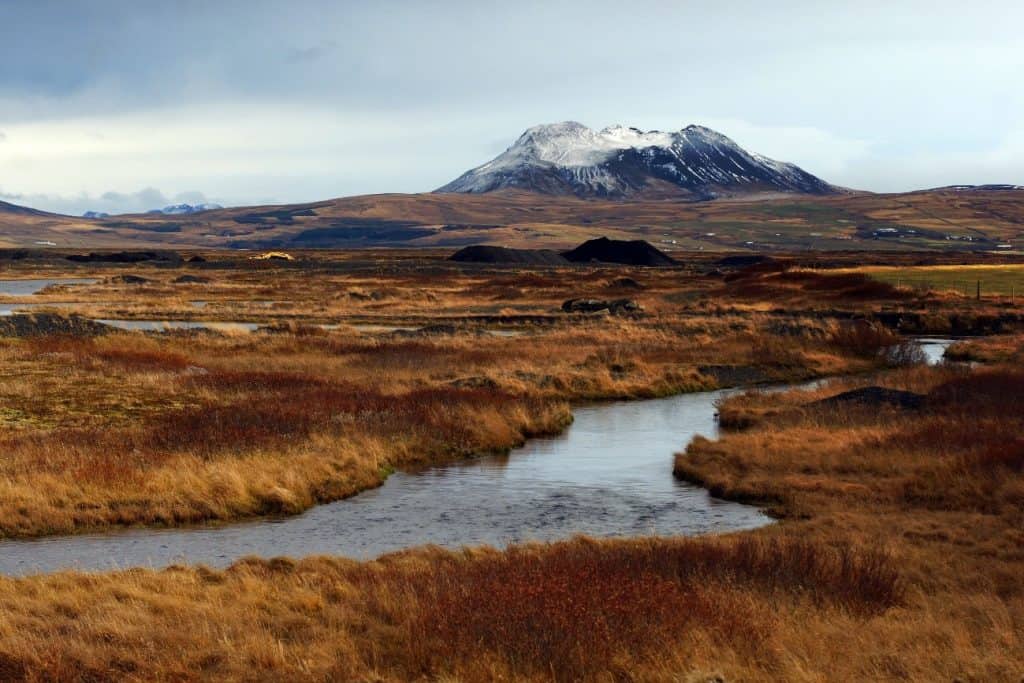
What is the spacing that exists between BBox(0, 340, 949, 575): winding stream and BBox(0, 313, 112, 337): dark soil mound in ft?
93.9

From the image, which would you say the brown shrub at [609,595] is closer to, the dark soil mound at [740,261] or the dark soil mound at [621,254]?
the dark soil mound at [740,261]

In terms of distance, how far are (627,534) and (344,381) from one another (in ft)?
59.4

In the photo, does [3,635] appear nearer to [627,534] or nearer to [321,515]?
[321,515]

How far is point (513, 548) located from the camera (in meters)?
Result: 15.3

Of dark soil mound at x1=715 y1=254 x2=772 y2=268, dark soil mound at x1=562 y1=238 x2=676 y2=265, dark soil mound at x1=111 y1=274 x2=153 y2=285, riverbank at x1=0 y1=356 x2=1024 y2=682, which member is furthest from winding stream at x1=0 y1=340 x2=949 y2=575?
dark soil mound at x1=562 y1=238 x2=676 y2=265

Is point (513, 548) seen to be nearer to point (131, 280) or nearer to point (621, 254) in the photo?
point (131, 280)

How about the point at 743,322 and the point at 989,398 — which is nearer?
the point at 989,398

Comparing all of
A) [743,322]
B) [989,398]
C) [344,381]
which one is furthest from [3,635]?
[743,322]

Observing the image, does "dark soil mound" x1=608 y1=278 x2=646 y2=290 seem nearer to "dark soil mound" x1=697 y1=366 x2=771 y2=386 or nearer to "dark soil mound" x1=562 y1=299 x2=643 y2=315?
"dark soil mound" x1=562 y1=299 x2=643 y2=315

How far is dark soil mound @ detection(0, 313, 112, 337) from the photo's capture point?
4656cm

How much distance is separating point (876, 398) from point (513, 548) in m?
17.6

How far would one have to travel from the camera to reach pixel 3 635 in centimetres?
1121

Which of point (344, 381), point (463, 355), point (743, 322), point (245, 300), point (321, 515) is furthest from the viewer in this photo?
point (245, 300)

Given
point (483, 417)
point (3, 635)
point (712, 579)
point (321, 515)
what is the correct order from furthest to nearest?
point (483, 417)
point (321, 515)
point (712, 579)
point (3, 635)
